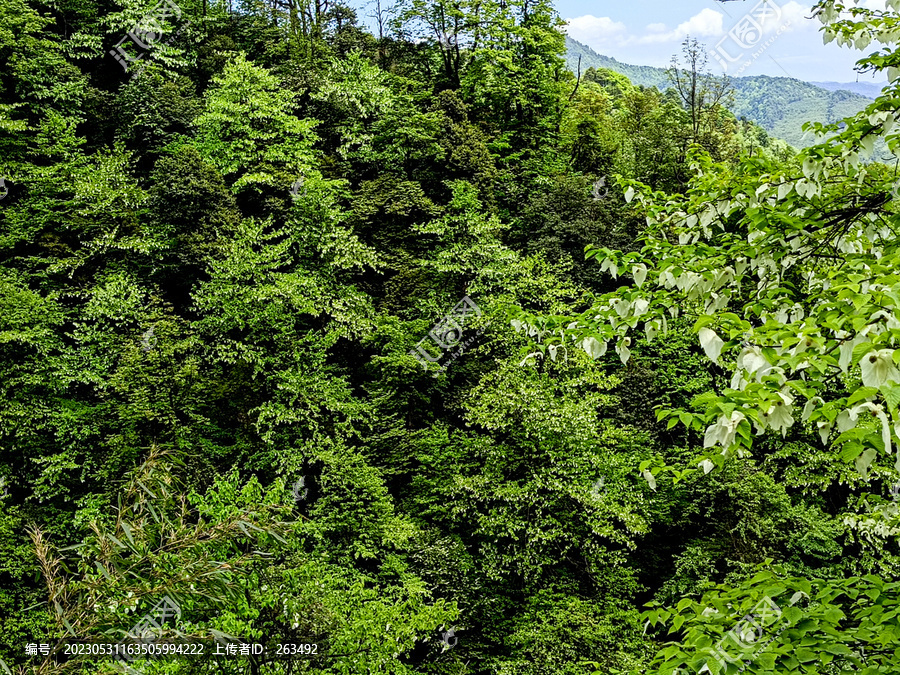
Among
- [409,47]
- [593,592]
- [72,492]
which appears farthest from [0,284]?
[409,47]

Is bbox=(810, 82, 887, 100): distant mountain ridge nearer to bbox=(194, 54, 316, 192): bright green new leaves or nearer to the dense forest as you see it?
the dense forest

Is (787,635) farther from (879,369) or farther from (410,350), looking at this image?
(410,350)

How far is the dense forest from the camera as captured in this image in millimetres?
3709

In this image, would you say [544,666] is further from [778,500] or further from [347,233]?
[347,233]

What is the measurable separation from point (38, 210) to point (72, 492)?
859cm

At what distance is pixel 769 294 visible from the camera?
3.14m

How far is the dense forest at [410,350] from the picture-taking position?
3.71 metres

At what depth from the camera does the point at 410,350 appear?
628 inches

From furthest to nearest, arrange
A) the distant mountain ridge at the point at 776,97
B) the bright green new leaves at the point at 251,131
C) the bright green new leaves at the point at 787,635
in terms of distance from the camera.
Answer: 1. the distant mountain ridge at the point at 776,97
2. the bright green new leaves at the point at 251,131
3. the bright green new leaves at the point at 787,635

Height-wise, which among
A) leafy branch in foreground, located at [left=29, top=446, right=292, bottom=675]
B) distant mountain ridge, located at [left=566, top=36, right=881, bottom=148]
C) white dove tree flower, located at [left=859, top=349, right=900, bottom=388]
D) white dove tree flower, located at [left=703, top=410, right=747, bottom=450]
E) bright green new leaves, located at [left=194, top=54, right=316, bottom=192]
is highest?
distant mountain ridge, located at [left=566, top=36, right=881, bottom=148]

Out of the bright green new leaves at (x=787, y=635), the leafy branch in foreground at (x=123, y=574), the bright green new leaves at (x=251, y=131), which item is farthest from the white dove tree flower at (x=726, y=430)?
the bright green new leaves at (x=251, y=131)

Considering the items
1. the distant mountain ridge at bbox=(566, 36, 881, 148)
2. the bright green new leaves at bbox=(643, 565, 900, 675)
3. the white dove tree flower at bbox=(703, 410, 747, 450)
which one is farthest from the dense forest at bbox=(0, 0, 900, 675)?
the distant mountain ridge at bbox=(566, 36, 881, 148)

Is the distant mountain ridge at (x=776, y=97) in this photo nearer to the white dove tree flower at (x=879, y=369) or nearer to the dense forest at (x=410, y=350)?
the dense forest at (x=410, y=350)

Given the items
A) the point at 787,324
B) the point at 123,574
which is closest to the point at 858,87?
the point at 787,324
